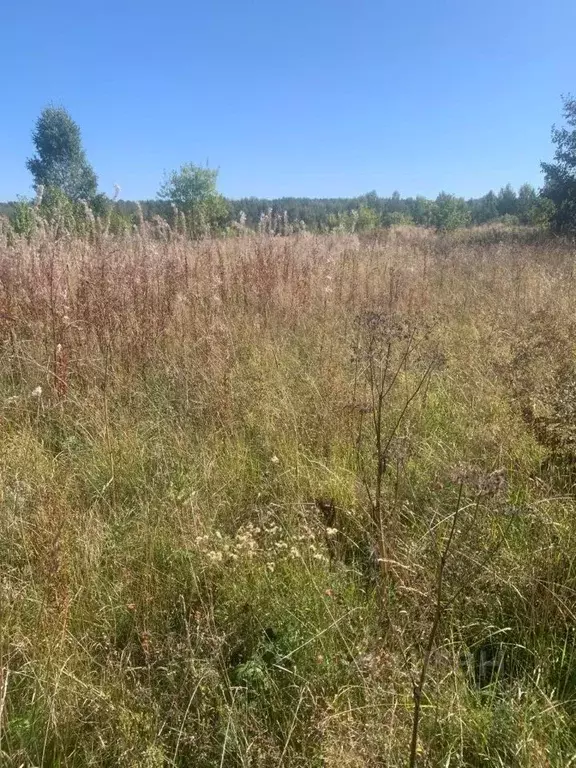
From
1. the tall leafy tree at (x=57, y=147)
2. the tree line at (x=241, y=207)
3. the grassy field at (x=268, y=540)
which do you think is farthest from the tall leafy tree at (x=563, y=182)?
the tall leafy tree at (x=57, y=147)

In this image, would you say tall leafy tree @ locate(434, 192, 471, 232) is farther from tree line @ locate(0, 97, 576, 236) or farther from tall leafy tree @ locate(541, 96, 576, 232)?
tall leafy tree @ locate(541, 96, 576, 232)

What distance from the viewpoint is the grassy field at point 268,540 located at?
120 cm

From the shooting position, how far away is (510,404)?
8.36 feet

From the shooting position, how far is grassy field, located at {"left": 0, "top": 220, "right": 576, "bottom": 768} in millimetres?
1202

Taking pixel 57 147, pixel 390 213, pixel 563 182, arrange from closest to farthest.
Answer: pixel 563 182
pixel 57 147
pixel 390 213

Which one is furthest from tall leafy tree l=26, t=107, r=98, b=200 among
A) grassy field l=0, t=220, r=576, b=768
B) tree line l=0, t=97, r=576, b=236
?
grassy field l=0, t=220, r=576, b=768

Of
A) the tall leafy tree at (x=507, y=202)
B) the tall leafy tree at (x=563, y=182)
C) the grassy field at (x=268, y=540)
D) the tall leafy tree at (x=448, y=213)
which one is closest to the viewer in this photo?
the grassy field at (x=268, y=540)

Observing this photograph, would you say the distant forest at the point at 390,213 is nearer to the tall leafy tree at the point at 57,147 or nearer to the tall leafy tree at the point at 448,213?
the tall leafy tree at the point at 448,213

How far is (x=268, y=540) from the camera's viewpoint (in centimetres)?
184

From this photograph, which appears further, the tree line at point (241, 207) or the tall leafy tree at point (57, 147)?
the tall leafy tree at point (57, 147)

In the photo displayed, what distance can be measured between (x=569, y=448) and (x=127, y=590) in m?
1.80

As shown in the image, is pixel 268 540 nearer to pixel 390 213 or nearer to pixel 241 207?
pixel 241 207

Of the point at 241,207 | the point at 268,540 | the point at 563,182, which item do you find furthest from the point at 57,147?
the point at 268,540

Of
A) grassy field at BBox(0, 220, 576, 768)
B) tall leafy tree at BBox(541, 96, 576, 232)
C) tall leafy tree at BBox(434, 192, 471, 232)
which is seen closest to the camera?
A: grassy field at BBox(0, 220, 576, 768)
